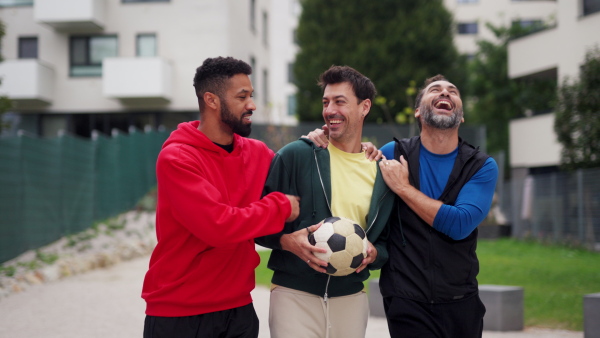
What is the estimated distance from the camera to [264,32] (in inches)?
1417

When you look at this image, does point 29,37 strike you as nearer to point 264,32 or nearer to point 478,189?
point 264,32

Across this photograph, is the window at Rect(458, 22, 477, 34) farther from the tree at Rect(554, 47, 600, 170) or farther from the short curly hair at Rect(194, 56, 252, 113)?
the short curly hair at Rect(194, 56, 252, 113)

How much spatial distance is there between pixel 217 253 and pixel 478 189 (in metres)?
1.82

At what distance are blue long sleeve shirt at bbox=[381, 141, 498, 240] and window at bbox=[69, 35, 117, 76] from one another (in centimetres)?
2495

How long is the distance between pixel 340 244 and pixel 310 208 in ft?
1.34

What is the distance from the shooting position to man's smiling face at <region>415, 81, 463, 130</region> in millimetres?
4637

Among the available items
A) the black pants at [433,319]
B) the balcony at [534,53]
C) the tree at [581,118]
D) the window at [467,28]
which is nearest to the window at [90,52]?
the balcony at [534,53]

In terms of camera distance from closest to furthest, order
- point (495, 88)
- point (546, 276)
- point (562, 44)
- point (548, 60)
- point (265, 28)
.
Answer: point (546, 276) < point (562, 44) < point (548, 60) < point (265, 28) < point (495, 88)

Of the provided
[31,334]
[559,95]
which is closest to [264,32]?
[559,95]

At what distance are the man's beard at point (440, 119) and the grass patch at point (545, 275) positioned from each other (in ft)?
17.3

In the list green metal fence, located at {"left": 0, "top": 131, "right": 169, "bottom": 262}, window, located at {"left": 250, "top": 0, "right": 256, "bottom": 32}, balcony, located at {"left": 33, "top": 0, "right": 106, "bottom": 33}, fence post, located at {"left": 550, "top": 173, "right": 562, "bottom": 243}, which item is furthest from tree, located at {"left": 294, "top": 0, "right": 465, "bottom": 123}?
green metal fence, located at {"left": 0, "top": 131, "right": 169, "bottom": 262}

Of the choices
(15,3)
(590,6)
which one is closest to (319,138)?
(590,6)

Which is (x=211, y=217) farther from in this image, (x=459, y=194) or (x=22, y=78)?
(x=22, y=78)

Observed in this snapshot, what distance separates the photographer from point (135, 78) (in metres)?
26.2
